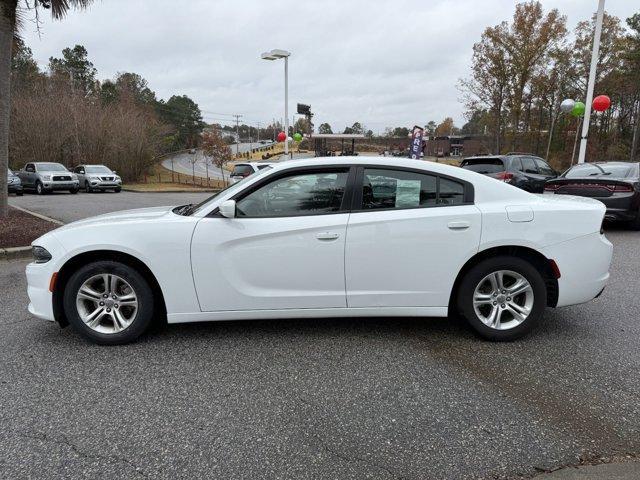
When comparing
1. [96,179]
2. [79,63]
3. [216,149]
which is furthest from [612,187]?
[79,63]

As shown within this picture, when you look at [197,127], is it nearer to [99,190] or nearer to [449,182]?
[99,190]

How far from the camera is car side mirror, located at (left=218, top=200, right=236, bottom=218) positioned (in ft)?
11.7

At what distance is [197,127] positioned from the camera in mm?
100500

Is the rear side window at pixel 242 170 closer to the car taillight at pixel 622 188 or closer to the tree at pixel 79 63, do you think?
the car taillight at pixel 622 188

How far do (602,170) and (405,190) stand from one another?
7.50 metres

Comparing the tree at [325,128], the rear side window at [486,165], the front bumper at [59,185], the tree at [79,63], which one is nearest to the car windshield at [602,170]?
the rear side window at [486,165]

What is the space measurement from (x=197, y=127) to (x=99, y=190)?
263ft

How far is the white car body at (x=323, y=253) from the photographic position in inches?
142

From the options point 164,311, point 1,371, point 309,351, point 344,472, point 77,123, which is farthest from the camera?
point 77,123

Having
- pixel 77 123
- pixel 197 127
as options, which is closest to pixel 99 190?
pixel 77 123

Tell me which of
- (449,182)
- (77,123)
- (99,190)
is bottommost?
(99,190)

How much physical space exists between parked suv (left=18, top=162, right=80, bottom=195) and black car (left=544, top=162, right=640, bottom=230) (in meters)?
21.8

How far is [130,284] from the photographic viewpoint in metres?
3.65

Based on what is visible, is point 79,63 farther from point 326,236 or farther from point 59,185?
point 326,236
